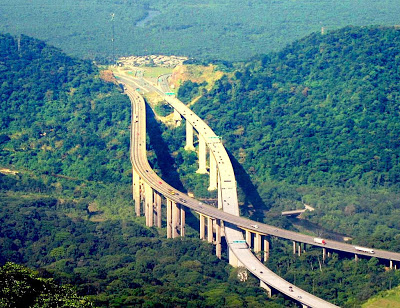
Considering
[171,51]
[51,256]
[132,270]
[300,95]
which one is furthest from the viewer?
[171,51]

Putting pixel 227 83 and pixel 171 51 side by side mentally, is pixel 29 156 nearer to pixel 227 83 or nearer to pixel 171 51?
pixel 227 83

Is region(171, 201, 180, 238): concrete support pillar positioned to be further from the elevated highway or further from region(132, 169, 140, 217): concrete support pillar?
region(132, 169, 140, 217): concrete support pillar

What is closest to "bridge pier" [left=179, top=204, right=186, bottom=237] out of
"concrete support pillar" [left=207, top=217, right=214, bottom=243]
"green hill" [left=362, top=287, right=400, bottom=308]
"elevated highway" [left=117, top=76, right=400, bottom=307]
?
"elevated highway" [left=117, top=76, right=400, bottom=307]

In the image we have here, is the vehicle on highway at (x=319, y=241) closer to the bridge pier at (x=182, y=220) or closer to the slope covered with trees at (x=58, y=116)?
the bridge pier at (x=182, y=220)

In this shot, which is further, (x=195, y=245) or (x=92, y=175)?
(x=92, y=175)

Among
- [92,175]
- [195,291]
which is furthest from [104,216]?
[195,291]

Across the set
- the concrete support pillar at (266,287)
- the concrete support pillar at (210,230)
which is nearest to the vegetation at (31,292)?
the concrete support pillar at (266,287)

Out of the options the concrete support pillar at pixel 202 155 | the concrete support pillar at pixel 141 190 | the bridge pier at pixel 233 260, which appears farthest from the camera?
the concrete support pillar at pixel 202 155
